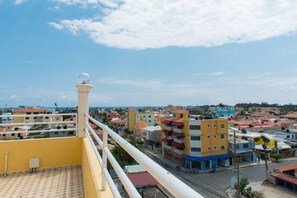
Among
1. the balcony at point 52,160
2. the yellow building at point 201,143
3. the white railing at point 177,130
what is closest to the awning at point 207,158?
the yellow building at point 201,143

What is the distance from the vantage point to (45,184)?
3.57 m

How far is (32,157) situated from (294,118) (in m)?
65.1

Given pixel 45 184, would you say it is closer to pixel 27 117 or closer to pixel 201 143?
pixel 27 117

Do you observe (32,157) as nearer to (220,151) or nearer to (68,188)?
(68,188)

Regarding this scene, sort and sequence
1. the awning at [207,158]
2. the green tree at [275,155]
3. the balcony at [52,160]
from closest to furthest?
the balcony at [52,160] < the awning at [207,158] < the green tree at [275,155]

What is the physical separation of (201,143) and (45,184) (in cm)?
2185

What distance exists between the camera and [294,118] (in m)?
56.8

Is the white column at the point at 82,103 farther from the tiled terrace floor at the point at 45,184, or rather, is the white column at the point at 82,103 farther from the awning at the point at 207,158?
the awning at the point at 207,158

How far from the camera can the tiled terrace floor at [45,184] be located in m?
3.17

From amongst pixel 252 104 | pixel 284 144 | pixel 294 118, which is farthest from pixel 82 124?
pixel 252 104

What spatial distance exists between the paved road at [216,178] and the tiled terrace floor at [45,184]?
45.7 ft

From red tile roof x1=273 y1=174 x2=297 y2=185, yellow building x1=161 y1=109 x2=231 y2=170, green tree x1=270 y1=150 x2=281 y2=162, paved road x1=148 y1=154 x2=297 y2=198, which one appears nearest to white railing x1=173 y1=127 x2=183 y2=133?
yellow building x1=161 y1=109 x2=231 y2=170

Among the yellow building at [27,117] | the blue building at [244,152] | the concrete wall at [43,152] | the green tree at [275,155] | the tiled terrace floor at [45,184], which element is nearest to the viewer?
the tiled terrace floor at [45,184]

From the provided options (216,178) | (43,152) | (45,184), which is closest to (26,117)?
(43,152)
